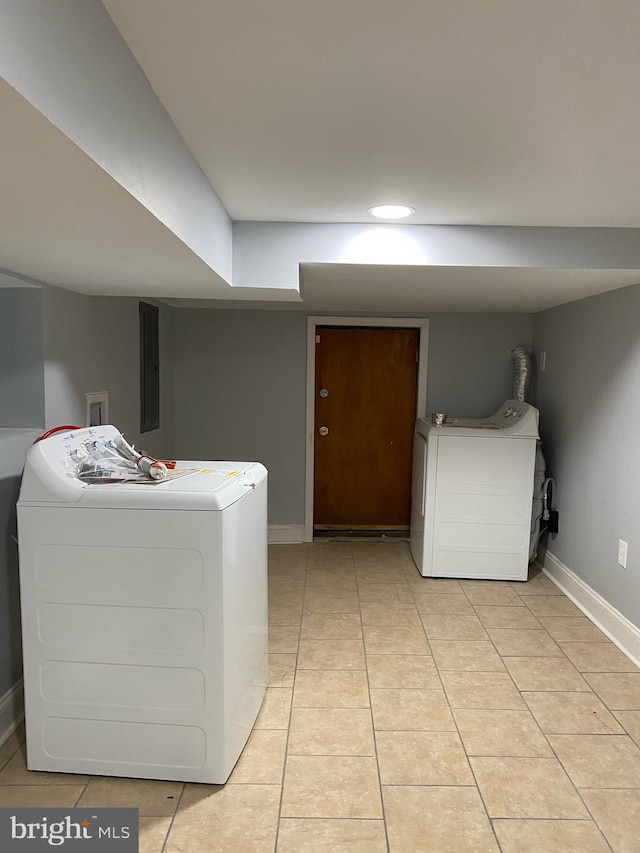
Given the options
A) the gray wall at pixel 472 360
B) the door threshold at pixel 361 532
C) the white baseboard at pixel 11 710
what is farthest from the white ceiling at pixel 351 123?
the door threshold at pixel 361 532

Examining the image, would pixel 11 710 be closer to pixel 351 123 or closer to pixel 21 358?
pixel 21 358

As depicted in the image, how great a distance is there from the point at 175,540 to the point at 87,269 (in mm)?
1057

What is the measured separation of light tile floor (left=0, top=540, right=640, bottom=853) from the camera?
188 centimetres

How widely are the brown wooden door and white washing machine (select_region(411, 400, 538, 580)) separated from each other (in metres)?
0.92

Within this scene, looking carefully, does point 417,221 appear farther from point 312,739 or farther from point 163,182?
point 312,739

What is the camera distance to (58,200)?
4.22 ft

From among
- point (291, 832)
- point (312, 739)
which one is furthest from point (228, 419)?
point (291, 832)

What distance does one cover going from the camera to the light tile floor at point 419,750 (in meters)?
1.88

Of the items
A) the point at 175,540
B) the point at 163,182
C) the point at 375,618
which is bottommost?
the point at 375,618

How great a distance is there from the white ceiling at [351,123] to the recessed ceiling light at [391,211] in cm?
7

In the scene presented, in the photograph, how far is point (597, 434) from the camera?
11.8 ft

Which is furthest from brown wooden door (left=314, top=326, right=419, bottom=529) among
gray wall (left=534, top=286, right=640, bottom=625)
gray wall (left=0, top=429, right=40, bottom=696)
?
gray wall (left=0, top=429, right=40, bottom=696)

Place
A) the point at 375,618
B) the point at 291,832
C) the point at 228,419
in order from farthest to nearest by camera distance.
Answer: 1. the point at 228,419
2. the point at 375,618
3. the point at 291,832

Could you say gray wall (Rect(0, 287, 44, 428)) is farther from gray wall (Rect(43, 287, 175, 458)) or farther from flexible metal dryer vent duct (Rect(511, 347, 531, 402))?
flexible metal dryer vent duct (Rect(511, 347, 531, 402))
